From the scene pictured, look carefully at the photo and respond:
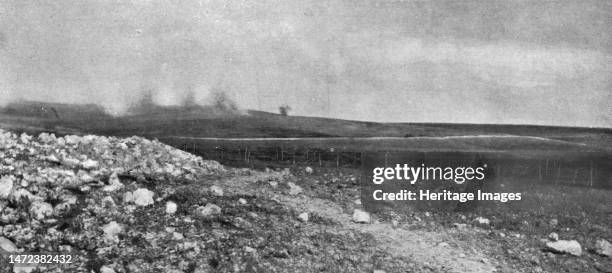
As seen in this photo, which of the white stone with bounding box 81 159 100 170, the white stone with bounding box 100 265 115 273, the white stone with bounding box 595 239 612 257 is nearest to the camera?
the white stone with bounding box 100 265 115 273

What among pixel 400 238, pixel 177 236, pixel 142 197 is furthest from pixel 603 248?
pixel 142 197

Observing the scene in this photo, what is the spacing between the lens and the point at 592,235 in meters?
4.56

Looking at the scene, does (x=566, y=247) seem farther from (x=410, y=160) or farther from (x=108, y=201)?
(x=108, y=201)

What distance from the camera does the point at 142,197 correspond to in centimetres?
421

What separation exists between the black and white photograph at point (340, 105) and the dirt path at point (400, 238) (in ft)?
0.09

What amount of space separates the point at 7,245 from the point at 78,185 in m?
0.78

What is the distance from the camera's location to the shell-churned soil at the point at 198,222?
376 cm

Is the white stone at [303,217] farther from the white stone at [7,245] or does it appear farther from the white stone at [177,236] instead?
the white stone at [7,245]

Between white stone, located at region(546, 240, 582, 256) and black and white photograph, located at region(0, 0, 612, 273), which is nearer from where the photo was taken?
white stone, located at region(546, 240, 582, 256)

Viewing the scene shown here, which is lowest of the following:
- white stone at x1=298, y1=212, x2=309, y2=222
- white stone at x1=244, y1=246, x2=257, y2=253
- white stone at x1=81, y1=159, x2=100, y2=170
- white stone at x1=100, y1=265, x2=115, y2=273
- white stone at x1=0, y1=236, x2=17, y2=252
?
white stone at x1=100, y1=265, x2=115, y2=273

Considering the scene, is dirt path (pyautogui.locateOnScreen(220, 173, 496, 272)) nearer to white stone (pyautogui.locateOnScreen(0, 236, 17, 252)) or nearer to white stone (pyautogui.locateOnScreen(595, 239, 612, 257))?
white stone (pyautogui.locateOnScreen(595, 239, 612, 257))

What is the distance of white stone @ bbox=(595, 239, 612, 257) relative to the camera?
14.4 feet

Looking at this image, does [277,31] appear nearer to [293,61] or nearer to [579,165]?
[293,61]

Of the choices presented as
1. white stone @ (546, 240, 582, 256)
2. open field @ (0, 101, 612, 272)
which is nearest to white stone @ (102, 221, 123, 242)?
open field @ (0, 101, 612, 272)
